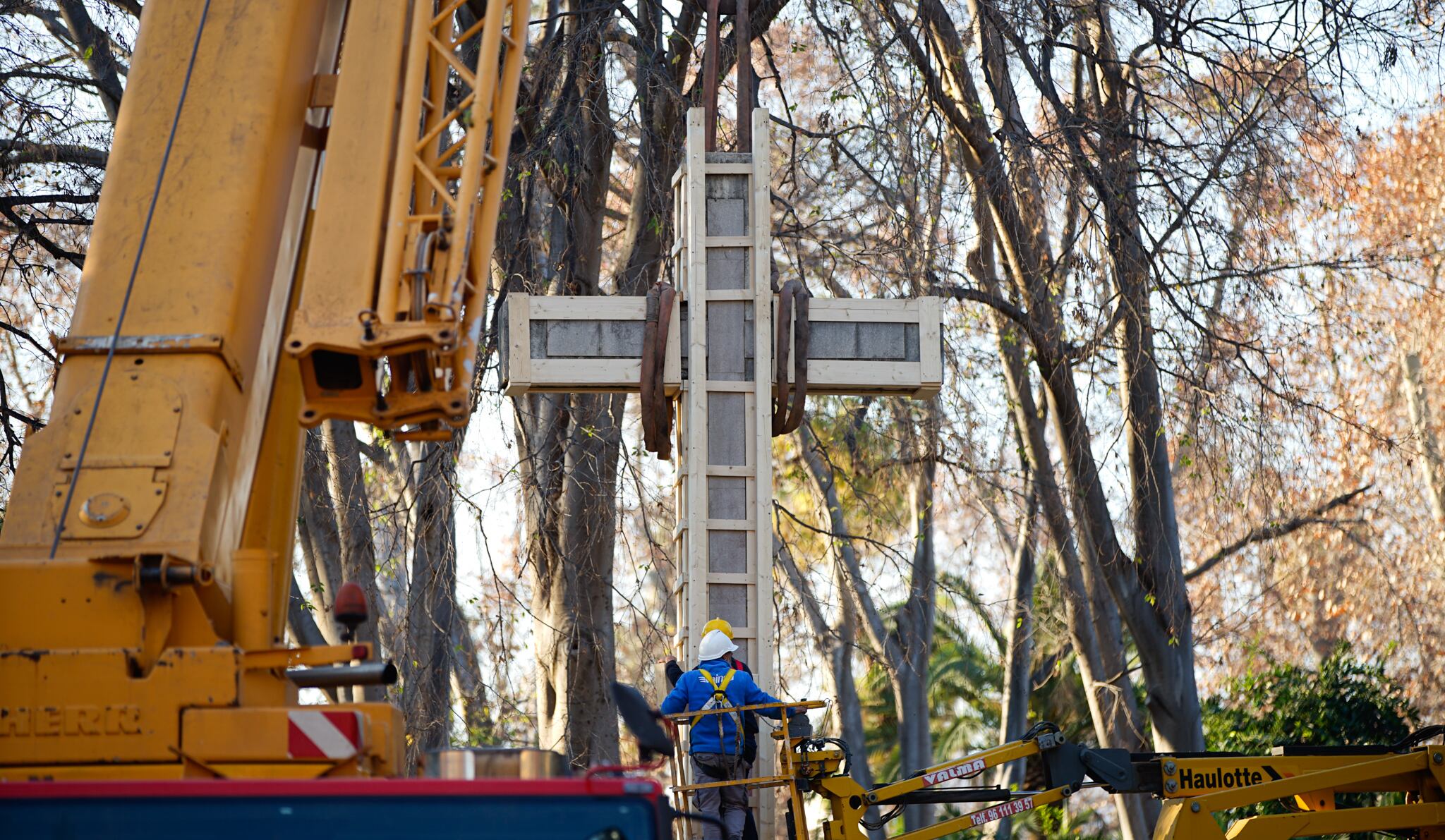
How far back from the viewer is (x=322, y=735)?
517cm

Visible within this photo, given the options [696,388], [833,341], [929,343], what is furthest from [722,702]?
[929,343]

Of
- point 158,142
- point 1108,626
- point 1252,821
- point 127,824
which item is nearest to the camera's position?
point 127,824

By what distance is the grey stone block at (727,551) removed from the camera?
345 inches

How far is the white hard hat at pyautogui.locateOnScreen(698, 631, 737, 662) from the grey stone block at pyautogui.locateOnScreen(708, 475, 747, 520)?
739 mm

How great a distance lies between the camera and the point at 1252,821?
838 centimetres

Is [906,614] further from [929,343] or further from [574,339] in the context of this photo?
[574,339]

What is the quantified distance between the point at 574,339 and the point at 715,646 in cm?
198

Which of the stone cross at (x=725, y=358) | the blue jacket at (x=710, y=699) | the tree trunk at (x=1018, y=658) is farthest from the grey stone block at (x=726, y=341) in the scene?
the tree trunk at (x=1018, y=658)

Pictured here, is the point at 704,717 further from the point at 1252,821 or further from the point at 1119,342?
the point at 1119,342

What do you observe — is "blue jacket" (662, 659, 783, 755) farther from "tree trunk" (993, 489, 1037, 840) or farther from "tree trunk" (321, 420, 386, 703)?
"tree trunk" (993, 489, 1037, 840)

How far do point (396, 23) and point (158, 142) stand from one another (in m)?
1.03

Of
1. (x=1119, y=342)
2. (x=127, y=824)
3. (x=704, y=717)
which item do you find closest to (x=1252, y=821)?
(x=704, y=717)

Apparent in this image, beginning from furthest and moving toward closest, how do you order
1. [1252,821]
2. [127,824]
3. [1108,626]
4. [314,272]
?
[1108,626]
[1252,821]
[314,272]
[127,824]

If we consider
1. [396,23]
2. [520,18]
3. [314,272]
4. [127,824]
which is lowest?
[127,824]
